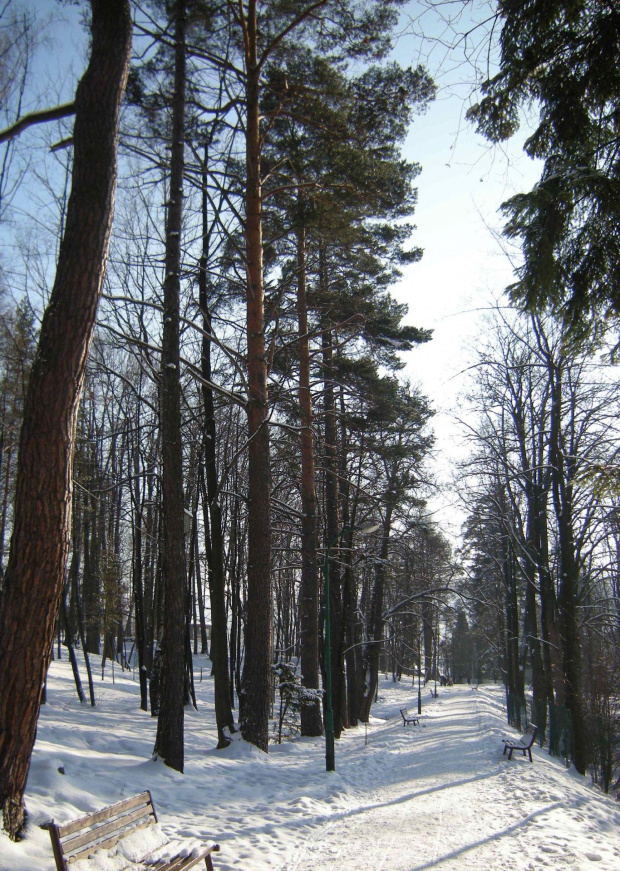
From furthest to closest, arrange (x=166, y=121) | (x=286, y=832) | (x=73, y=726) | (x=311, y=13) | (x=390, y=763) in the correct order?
1. (x=390, y=763)
2. (x=73, y=726)
3. (x=166, y=121)
4. (x=311, y=13)
5. (x=286, y=832)

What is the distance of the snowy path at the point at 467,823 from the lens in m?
6.93

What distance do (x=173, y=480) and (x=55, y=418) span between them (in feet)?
15.0

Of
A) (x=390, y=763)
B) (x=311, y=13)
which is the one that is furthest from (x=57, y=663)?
(x=311, y=13)

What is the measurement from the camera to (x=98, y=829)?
459 cm

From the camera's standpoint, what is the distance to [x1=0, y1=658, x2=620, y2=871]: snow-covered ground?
665cm

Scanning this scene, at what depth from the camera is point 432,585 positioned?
25.3 m

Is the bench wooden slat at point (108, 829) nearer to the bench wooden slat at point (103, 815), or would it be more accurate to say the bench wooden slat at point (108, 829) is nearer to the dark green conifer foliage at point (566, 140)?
the bench wooden slat at point (103, 815)

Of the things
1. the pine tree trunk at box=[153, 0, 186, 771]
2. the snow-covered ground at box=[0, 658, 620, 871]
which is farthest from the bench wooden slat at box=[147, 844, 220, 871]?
the pine tree trunk at box=[153, 0, 186, 771]

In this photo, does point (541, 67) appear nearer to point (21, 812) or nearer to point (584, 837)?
point (21, 812)

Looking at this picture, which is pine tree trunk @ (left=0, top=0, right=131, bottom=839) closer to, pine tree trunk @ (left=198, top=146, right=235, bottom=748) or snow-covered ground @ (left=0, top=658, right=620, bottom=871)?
snow-covered ground @ (left=0, top=658, right=620, bottom=871)

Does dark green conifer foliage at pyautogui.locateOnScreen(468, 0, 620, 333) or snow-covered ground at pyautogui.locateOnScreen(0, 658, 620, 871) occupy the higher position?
dark green conifer foliage at pyautogui.locateOnScreen(468, 0, 620, 333)

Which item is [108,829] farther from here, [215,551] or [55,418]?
[215,551]

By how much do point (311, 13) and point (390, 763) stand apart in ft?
49.8

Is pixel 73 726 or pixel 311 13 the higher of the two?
pixel 311 13
